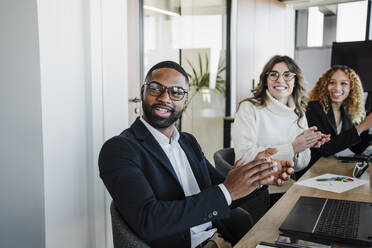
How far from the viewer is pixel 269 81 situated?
8.03 ft

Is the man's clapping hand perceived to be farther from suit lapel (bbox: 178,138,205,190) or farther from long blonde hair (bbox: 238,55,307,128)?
long blonde hair (bbox: 238,55,307,128)

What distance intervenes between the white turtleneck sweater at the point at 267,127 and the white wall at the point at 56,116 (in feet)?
2.68

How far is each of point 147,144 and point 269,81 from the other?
1.33 meters

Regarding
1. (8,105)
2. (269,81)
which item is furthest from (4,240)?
(269,81)

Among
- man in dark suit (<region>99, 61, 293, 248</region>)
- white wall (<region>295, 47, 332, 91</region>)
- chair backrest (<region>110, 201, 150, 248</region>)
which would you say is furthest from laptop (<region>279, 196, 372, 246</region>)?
white wall (<region>295, 47, 332, 91</region>)

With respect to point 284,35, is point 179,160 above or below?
below

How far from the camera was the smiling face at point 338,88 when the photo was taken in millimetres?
2875

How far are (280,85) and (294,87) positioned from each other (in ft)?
0.60

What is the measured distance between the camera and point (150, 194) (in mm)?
1210

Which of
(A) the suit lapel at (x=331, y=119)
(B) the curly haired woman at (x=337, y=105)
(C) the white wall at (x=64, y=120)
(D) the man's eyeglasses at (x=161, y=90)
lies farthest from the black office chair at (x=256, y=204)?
(A) the suit lapel at (x=331, y=119)

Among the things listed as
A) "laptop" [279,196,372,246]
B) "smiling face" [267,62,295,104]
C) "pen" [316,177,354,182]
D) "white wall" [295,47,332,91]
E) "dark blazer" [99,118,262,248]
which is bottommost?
"pen" [316,177,354,182]

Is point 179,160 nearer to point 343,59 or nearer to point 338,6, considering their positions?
point 343,59

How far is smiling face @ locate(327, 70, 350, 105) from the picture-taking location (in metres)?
2.88

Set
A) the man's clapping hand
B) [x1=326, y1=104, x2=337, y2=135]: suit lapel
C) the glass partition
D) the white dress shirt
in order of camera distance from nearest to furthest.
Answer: the man's clapping hand < the white dress shirt < [x1=326, y1=104, x2=337, y2=135]: suit lapel < the glass partition
